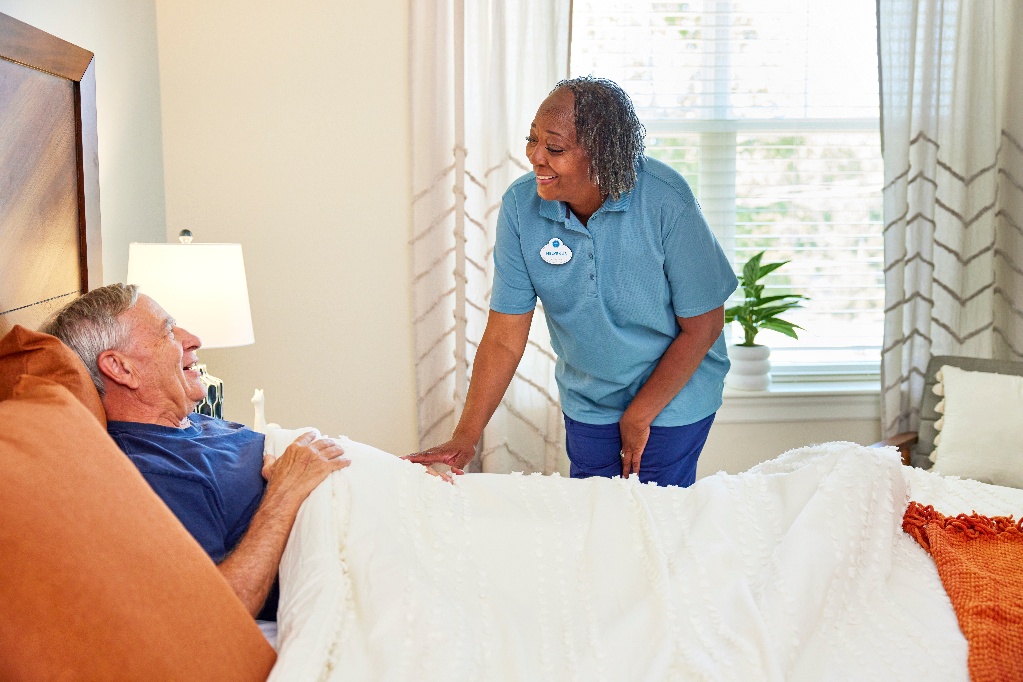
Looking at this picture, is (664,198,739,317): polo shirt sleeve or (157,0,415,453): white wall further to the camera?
(157,0,415,453): white wall

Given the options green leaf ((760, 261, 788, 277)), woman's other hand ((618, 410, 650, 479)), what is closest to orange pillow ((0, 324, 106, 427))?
woman's other hand ((618, 410, 650, 479))

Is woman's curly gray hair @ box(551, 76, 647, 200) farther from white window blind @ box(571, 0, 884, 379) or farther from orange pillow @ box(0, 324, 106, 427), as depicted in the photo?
white window blind @ box(571, 0, 884, 379)

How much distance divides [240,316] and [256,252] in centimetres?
79

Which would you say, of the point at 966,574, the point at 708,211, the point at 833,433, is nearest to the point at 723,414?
the point at 833,433

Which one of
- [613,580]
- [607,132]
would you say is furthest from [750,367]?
[613,580]

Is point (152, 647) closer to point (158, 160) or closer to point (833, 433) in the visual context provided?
point (158, 160)

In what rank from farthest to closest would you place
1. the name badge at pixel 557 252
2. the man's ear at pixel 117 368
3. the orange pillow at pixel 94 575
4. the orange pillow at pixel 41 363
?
1. the name badge at pixel 557 252
2. the man's ear at pixel 117 368
3. the orange pillow at pixel 41 363
4. the orange pillow at pixel 94 575

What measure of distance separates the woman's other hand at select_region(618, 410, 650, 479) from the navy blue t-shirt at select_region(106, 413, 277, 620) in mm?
853

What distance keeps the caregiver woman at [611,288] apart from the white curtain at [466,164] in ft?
3.24

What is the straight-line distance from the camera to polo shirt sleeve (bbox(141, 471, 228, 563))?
4.83 feet

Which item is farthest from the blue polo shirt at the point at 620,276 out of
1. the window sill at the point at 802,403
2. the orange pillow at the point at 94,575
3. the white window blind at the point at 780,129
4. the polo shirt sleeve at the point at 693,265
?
the white window blind at the point at 780,129

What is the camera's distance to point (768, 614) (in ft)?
4.60

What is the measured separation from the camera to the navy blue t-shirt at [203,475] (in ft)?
4.87

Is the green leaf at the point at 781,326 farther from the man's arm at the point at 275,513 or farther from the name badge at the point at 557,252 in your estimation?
A: the man's arm at the point at 275,513
